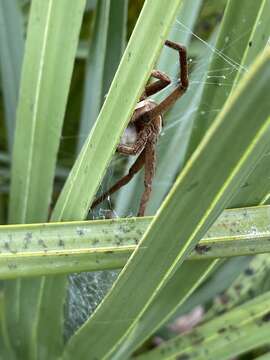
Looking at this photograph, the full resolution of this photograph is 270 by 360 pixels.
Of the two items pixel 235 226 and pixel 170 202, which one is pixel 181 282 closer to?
pixel 235 226

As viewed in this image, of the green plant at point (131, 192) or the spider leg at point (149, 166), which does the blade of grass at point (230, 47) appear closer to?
the green plant at point (131, 192)

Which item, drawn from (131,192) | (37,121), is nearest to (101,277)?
(131,192)

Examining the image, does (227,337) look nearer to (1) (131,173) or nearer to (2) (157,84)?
(1) (131,173)

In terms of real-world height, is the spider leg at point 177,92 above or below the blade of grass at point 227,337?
above

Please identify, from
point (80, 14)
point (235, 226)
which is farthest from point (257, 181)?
point (80, 14)

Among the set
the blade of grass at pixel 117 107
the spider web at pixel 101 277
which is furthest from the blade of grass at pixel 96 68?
the blade of grass at pixel 117 107

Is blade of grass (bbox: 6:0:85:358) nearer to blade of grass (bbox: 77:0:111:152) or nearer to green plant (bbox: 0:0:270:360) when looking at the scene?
green plant (bbox: 0:0:270:360)
